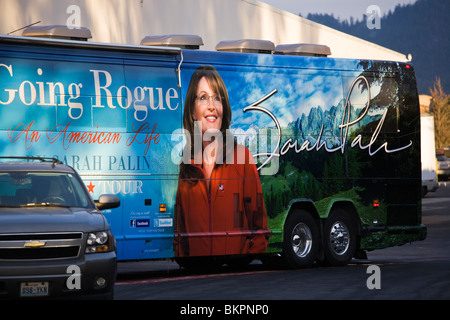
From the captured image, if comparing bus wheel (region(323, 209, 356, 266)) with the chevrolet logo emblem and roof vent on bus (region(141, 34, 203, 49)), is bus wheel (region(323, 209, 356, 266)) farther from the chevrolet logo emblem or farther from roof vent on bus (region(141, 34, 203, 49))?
the chevrolet logo emblem

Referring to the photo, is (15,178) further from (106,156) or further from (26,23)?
(26,23)

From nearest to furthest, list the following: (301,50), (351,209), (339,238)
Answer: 1. (301,50)
2. (339,238)
3. (351,209)

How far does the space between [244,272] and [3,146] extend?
200 inches

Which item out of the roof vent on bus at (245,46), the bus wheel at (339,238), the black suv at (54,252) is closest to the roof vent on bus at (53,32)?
the roof vent on bus at (245,46)

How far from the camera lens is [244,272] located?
17406mm

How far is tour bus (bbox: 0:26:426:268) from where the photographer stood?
15.1 meters

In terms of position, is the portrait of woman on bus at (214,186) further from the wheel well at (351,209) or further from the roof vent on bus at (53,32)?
the roof vent on bus at (53,32)

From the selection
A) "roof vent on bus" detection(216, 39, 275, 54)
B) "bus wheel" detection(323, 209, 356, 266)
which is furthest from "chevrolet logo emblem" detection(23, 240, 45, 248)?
"bus wheel" detection(323, 209, 356, 266)

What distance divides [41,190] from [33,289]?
79.2 inches

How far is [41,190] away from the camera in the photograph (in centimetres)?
1240

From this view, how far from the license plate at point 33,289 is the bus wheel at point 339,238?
8290 mm
